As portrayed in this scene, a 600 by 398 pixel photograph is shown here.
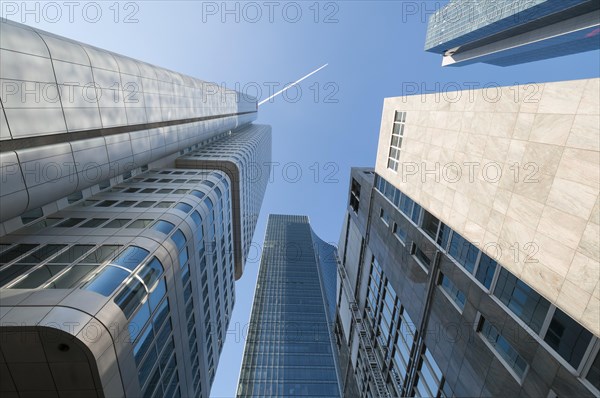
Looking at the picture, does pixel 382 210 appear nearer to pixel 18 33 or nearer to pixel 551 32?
pixel 18 33

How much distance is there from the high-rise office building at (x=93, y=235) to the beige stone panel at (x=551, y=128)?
19.6 meters

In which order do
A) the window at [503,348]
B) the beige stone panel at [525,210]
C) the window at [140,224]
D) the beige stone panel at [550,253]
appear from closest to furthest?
the beige stone panel at [550,253]
the beige stone panel at [525,210]
the window at [503,348]
the window at [140,224]

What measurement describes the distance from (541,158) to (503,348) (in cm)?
907

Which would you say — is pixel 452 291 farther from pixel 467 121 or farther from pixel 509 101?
pixel 509 101

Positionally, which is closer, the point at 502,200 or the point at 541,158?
the point at 541,158

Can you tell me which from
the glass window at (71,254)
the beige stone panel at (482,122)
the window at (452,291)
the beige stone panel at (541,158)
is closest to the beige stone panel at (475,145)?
the beige stone panel at (482,122)

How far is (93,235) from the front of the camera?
16.5 metres

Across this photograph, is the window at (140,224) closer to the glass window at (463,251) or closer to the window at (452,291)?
the glass window at (463,251)

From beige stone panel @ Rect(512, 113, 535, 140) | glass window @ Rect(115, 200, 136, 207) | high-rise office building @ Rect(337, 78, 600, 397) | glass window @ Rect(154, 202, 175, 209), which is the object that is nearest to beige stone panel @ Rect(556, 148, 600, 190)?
high-rise office building @ Rect(337, 78, 600, 397)

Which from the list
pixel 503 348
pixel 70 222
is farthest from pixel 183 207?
pixel 503 348

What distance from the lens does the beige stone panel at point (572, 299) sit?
9047mm

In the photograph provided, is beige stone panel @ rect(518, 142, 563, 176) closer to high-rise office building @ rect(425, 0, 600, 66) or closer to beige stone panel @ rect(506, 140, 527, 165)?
beige stone panel @ rect(506, 140, 527, 165)

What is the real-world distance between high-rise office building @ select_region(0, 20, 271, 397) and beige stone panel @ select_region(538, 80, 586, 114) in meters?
20.1

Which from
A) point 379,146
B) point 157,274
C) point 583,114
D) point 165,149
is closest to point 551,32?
point 379,146
